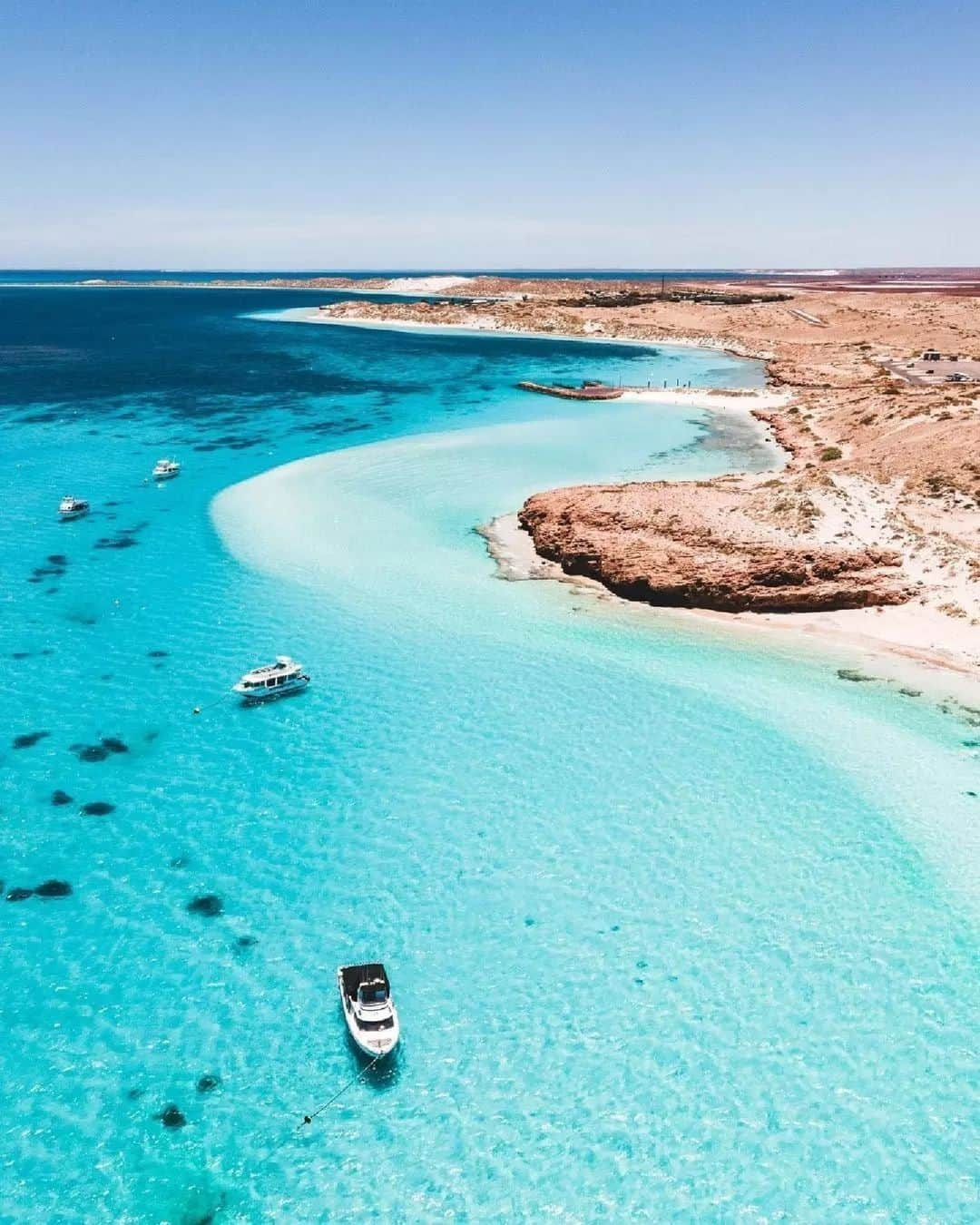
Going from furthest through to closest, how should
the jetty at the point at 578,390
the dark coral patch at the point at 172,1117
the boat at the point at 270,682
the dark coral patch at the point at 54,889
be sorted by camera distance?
the jetty at the point at 578,390 < the boat at the point at 270,682 < the dark coral patch at the point at 54,889 < the dark coral patch at the point at 172,1117

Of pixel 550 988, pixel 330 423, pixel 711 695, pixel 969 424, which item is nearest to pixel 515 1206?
pixel 550 988

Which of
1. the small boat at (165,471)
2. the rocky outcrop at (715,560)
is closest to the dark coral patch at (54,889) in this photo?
the rocky outcrop at (715,560)

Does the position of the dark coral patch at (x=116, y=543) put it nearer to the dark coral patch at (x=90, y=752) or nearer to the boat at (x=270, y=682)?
the boat at (x=270, y=682)

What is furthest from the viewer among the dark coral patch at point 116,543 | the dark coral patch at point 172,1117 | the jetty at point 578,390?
the jetty at point 578,390

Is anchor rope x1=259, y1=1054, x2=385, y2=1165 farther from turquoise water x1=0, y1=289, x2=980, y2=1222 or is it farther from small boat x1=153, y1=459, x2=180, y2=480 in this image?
small boat x1=153, y1=459, x2=180, y2=480

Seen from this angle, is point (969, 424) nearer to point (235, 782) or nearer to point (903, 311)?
point (235, 782)

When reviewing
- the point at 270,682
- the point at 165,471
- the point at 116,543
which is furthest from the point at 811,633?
the point at 165,471
